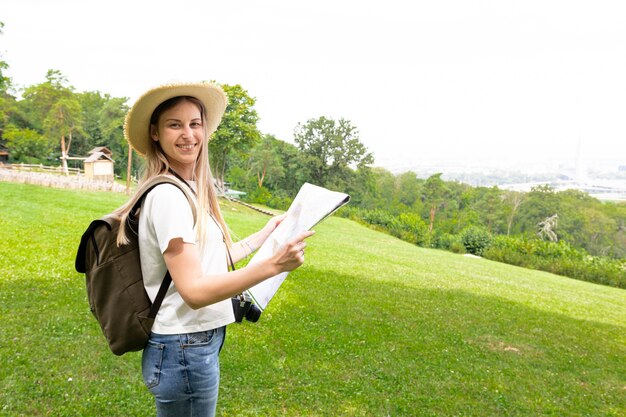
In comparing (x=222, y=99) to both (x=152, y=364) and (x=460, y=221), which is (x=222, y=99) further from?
(x=460, y=221)

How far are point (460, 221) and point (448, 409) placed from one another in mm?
77331

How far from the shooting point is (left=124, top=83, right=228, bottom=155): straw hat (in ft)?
6.28

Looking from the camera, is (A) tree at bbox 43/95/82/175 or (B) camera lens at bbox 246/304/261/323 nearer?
(B) camera lens at bbox 246/304/261/323

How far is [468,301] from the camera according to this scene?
11.8 meters

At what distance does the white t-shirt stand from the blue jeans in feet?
0.18

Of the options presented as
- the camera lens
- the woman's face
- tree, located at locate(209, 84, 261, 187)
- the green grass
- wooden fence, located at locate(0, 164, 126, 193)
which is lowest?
the green grass

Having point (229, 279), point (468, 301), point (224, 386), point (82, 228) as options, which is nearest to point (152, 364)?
point (229, 279)

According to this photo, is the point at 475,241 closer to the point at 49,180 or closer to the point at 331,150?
the point at 331,150

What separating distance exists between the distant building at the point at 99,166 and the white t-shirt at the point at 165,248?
4298 cm

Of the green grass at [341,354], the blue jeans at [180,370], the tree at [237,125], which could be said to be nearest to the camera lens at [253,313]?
the blue jeans at [180,370]

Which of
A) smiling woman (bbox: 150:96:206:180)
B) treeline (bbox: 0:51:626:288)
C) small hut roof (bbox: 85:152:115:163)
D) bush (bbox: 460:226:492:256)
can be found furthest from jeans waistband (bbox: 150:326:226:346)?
small hut roof (bbox: 85:152:115:163)

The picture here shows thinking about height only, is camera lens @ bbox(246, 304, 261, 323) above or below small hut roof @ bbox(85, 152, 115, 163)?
below

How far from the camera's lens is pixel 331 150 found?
62.1 m

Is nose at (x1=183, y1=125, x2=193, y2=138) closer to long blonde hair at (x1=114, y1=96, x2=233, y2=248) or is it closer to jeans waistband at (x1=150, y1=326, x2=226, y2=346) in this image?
long blonde hair at (x1=114, y1=96, x2=233, y2=248)
